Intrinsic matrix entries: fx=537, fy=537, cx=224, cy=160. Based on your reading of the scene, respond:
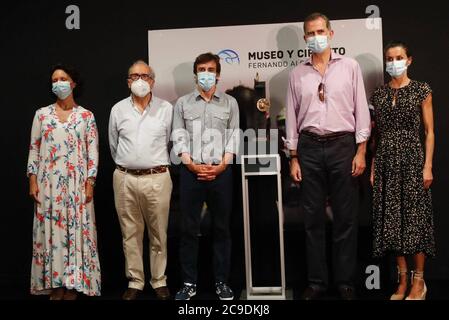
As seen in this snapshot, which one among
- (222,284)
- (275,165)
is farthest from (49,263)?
(275,165)

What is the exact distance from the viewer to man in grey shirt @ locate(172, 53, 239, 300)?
3732mm

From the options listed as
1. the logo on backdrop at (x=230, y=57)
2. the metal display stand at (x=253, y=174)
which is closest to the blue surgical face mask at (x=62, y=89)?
the logo on backdrop at (x=230, y=57)

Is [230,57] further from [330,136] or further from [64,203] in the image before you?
[64,203]

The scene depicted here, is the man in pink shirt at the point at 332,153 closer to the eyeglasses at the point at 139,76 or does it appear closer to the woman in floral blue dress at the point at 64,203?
the eyeglasses at the point at 139,76

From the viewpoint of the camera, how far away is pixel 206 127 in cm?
378

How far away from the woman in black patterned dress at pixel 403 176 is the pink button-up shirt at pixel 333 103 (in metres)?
0.16

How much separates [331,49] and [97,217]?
7.53 feet

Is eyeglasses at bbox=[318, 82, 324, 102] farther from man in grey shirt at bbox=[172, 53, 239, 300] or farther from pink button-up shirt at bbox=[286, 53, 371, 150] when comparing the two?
man in grey shirt at bbox=[172, 53, 239, 300]

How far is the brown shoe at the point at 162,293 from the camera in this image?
3.80 m

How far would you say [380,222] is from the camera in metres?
3.59

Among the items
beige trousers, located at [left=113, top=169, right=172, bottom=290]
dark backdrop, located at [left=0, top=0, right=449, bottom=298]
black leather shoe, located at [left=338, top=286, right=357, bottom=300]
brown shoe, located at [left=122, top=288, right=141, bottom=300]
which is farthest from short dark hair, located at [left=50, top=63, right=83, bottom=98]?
black leather shoe, located at [left=338, top=286, right=357, bottom=300]

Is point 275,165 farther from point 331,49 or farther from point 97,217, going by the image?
point 97,217

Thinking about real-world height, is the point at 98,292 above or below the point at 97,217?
below

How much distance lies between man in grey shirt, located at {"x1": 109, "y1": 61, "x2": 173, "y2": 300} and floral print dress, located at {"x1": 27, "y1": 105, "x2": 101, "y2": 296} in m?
0.21
